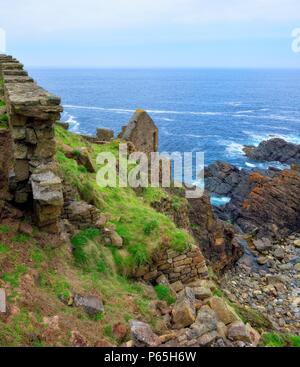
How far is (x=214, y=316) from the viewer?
9961 millimetres

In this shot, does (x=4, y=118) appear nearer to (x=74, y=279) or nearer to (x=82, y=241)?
(x=82, y=241)

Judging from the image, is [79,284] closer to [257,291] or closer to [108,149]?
[108,149]

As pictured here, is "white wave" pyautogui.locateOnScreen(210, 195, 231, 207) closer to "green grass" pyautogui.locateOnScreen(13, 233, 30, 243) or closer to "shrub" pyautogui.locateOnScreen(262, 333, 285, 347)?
"shrub" pyautogui.locateOnScreen(262, 333, 285, 347)

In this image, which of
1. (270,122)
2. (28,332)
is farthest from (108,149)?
(270,122)

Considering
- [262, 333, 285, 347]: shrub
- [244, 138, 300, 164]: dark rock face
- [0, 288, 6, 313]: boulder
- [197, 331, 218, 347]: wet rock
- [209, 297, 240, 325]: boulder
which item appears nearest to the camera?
[0, 288, 6, 313]: boulder

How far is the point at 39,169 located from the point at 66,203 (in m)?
2.23

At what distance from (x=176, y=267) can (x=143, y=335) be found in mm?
4762

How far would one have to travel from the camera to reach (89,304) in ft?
30.8

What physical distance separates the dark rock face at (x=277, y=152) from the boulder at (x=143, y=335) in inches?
2292

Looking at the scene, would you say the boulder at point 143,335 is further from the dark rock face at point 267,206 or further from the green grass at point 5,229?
the dark rock face at point 267,206

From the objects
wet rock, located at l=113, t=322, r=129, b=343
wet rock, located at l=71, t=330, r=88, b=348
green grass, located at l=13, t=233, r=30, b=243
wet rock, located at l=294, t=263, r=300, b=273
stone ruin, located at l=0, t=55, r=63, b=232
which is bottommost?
wet rock, located at l=294, t=263, r=300, b=273

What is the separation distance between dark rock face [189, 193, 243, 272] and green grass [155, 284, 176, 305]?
59.4 feet

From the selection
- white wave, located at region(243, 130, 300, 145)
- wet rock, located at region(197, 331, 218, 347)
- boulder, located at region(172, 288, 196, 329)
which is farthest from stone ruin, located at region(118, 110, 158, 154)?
white wave, located at region(243, 130, 300, 145)

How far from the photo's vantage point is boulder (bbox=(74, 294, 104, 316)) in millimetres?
9289
